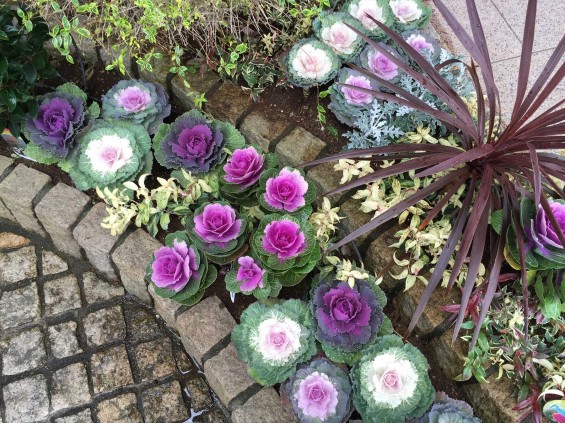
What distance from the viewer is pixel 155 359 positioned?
2.05 meters

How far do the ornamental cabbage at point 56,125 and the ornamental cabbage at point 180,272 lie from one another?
57 cm

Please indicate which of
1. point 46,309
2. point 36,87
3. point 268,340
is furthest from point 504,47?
point 46,309

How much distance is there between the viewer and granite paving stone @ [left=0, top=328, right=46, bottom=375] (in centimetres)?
202

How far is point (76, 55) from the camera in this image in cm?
235

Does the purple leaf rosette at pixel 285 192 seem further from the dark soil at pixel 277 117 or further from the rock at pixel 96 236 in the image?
the rock at pixel 96 236

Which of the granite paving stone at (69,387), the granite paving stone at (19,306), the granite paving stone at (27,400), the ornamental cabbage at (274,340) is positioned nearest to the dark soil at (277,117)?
the ornamental cabbage at (274,340)

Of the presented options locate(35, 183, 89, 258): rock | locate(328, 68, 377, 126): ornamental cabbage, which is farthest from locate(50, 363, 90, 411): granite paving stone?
locate(328, 68, 377, 126): ornamental cabbage

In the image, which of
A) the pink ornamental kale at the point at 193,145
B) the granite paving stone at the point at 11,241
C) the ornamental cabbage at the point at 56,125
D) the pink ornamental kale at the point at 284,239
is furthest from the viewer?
the granite paving stone at the point at 11,241

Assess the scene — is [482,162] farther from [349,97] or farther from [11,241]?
[11,241]

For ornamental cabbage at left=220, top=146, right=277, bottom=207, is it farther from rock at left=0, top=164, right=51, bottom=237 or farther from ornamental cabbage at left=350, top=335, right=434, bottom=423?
rock at left=0, top=164, right=51, bottom=237

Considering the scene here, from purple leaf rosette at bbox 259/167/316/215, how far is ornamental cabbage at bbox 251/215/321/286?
42 mm

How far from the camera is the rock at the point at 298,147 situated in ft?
6.47

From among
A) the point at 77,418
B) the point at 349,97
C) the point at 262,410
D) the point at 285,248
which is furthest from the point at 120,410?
the point at 349,97

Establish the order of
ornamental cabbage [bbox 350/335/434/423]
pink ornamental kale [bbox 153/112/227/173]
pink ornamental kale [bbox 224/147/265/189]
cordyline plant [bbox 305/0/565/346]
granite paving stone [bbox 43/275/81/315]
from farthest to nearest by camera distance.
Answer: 1. granite paving stone [bbox 43/275/81/315]
2. pink ornamental kale [bbox 153/112/227/173]
3. pink ornamental kale [bbox 224/147/265/189]
4. ornamental cabbage [bbox 350/335/434/423]
5. cordyline plant [bbox 305/0/565/346]
